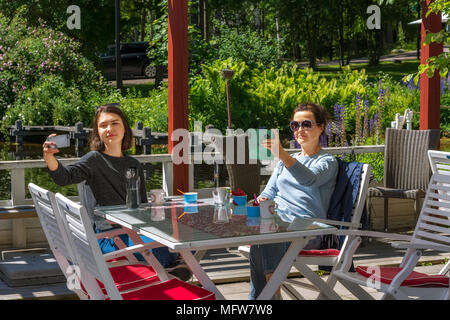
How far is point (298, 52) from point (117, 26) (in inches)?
894

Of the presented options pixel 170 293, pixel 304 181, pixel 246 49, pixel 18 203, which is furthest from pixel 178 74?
pixel 246 49

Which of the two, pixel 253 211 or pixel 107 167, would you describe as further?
pixel 107 167

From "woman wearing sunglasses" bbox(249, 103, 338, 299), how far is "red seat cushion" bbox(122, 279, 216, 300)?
582mm

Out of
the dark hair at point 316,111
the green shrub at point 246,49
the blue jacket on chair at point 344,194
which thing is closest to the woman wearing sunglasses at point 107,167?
the blue jacket on chair at point 344,194

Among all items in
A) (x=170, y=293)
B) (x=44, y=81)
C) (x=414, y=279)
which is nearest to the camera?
(x=170, y=293)

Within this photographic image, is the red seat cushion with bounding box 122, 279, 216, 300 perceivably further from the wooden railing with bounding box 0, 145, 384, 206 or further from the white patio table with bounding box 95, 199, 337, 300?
the wooden railing with bounding box 0, 145, 384, 206

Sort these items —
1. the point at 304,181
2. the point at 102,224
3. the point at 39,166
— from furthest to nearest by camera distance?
the point at 39,166 < the point at 102,224 < the point at 304,181

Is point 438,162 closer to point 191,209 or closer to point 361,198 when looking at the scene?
point 361,198

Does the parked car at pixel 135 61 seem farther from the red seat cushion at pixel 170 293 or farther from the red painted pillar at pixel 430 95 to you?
the red seat cushion at pixel 170 293

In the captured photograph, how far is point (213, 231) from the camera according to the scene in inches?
136

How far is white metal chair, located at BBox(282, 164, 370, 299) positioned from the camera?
3754 mm

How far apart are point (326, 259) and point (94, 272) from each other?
1349 millimetres

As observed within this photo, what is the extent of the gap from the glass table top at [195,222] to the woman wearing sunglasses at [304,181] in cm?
27

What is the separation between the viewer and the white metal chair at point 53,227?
3.32 meters
